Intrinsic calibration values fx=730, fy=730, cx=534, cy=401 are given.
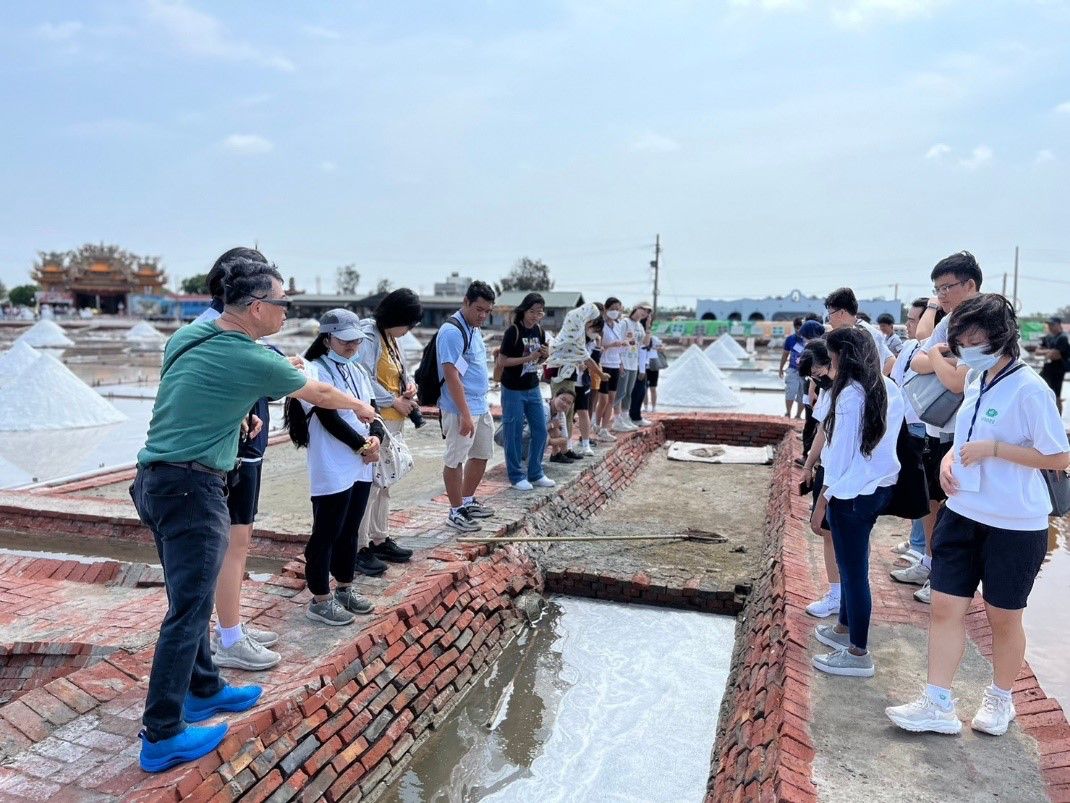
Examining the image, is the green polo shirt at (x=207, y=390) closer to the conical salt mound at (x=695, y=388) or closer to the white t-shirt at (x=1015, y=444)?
the white t-shirt at (x=1015, y=444)

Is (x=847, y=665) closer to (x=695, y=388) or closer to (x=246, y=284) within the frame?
(x=246, y=284)

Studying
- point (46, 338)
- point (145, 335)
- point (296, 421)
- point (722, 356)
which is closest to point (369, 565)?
point (296, 421)

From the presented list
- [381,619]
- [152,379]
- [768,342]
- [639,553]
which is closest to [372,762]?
[381,619]

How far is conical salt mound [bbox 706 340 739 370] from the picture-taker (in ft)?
69.3

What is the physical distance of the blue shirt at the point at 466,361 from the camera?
14.5 ft

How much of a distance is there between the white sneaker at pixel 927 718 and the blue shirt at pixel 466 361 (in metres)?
2.79

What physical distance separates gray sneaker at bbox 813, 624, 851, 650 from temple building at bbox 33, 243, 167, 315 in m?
68.9

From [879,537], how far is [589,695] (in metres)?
2.64

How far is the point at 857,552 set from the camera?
9.80 feet

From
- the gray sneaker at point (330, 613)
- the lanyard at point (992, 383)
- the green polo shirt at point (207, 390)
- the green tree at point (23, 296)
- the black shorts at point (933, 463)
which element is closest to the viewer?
the green polo shirt at point (207, 390)

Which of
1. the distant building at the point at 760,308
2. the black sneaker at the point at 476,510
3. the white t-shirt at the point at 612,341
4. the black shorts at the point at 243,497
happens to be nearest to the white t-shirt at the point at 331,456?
the black shorts at the point at 243,497

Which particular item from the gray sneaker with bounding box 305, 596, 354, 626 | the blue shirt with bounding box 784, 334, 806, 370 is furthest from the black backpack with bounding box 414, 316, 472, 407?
the blue shirt with bounding box 784, 334, 806, 370

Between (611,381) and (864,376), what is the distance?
5333 millimetres

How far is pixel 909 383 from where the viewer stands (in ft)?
12.2
